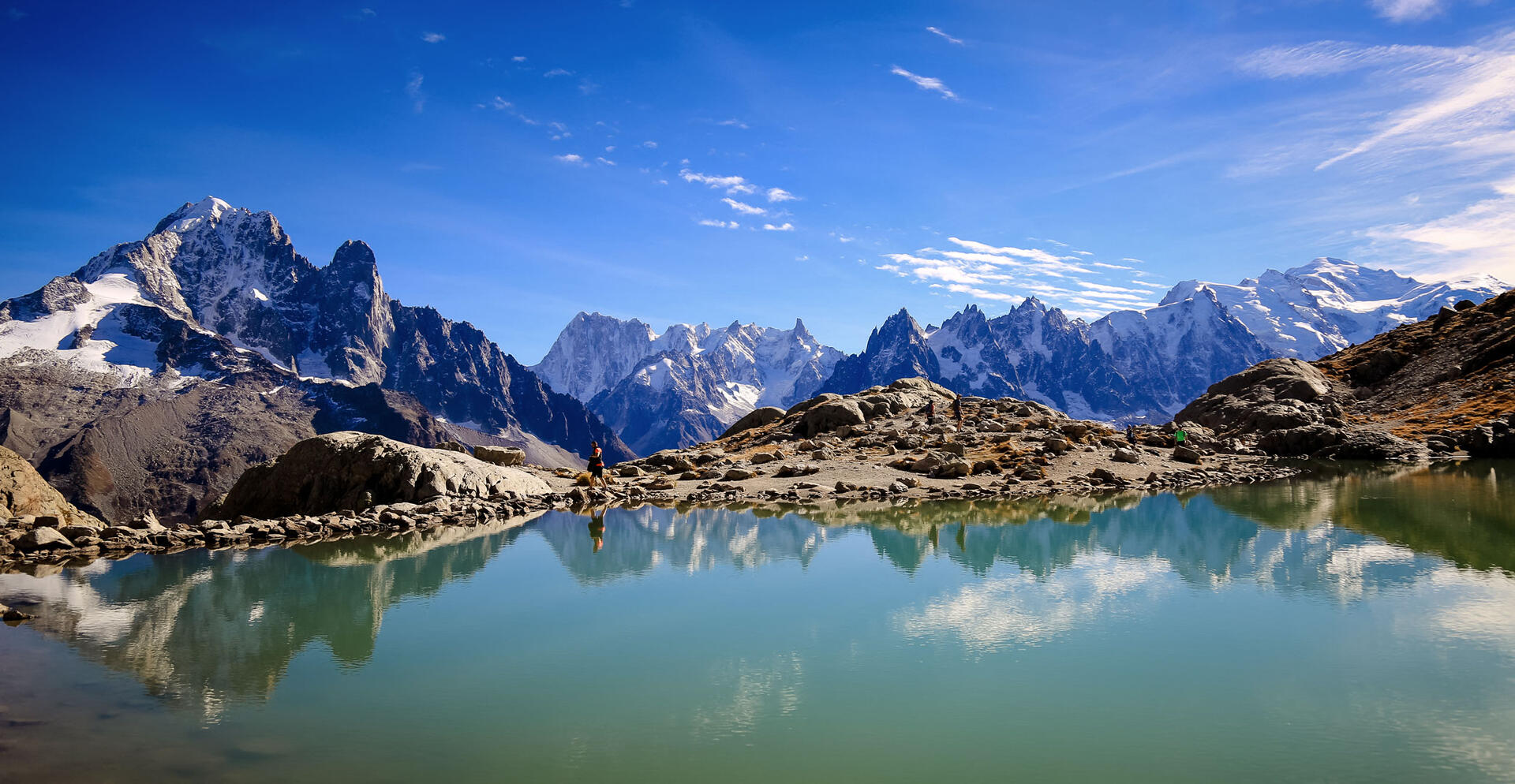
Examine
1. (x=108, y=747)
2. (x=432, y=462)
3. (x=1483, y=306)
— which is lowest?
(x=108, y=747)

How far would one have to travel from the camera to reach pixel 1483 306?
9150 cm

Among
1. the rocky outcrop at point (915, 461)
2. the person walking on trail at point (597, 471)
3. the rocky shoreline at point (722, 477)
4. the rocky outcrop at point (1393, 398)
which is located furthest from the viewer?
the rocky outcrop at point (1393, 398)

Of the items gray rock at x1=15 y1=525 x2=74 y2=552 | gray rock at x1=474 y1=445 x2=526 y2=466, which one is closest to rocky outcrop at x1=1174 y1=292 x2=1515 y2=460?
gray rock at x1=474 y1=445 x2=526 y2=466

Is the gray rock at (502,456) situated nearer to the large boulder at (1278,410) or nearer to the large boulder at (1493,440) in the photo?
the large boulder at (1278,410)

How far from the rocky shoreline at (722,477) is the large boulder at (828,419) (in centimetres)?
11

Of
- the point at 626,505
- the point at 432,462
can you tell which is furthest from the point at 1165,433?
the point at 432,462

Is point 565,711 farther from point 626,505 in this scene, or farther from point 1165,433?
point 1165,433

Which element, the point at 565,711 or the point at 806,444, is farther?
the point at 806,444

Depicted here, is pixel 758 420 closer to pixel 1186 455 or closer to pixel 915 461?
pixel 915 461

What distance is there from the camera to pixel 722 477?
42219mm

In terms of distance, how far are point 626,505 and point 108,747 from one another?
85.2ft

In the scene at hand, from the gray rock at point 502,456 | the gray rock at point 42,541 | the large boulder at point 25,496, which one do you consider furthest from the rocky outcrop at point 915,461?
the gray rock at point 42,541

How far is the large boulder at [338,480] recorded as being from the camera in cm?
3075

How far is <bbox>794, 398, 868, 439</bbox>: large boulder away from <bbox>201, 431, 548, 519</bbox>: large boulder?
1151 inches
